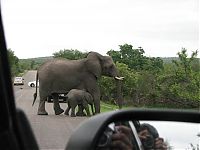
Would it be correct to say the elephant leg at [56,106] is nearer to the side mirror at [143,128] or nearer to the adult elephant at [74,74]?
the adult elephant at [74,74]

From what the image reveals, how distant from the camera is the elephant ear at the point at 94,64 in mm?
22922

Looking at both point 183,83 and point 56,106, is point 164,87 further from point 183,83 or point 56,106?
point 56,106

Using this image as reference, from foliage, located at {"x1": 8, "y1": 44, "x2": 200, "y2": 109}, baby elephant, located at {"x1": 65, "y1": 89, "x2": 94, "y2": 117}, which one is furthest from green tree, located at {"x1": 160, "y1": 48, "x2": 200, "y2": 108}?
baby elephant, located at {"x1": 65, "y1": 89, "x2": 94, "y2": 117}

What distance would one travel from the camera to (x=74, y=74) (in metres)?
23.5

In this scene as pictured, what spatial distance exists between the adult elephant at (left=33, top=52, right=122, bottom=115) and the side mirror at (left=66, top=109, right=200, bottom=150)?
64.4ft

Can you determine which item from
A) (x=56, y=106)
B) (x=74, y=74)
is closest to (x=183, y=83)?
(x=74, y=74)

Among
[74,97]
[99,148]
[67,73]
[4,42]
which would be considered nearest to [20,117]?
[4,42]

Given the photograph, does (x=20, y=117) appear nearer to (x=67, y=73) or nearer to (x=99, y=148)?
(x=99, y=148)

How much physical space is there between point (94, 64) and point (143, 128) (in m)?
20.0

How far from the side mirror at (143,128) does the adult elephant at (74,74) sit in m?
19.6

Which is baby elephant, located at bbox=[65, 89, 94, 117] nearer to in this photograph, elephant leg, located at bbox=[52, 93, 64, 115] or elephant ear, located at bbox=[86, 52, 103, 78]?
elephant leg, located at bbox=[52, 93, 64, 115]

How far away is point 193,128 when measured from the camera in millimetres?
3117

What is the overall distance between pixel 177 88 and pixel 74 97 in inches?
648

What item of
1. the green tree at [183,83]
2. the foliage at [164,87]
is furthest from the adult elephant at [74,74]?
the green tree at [183,83]
